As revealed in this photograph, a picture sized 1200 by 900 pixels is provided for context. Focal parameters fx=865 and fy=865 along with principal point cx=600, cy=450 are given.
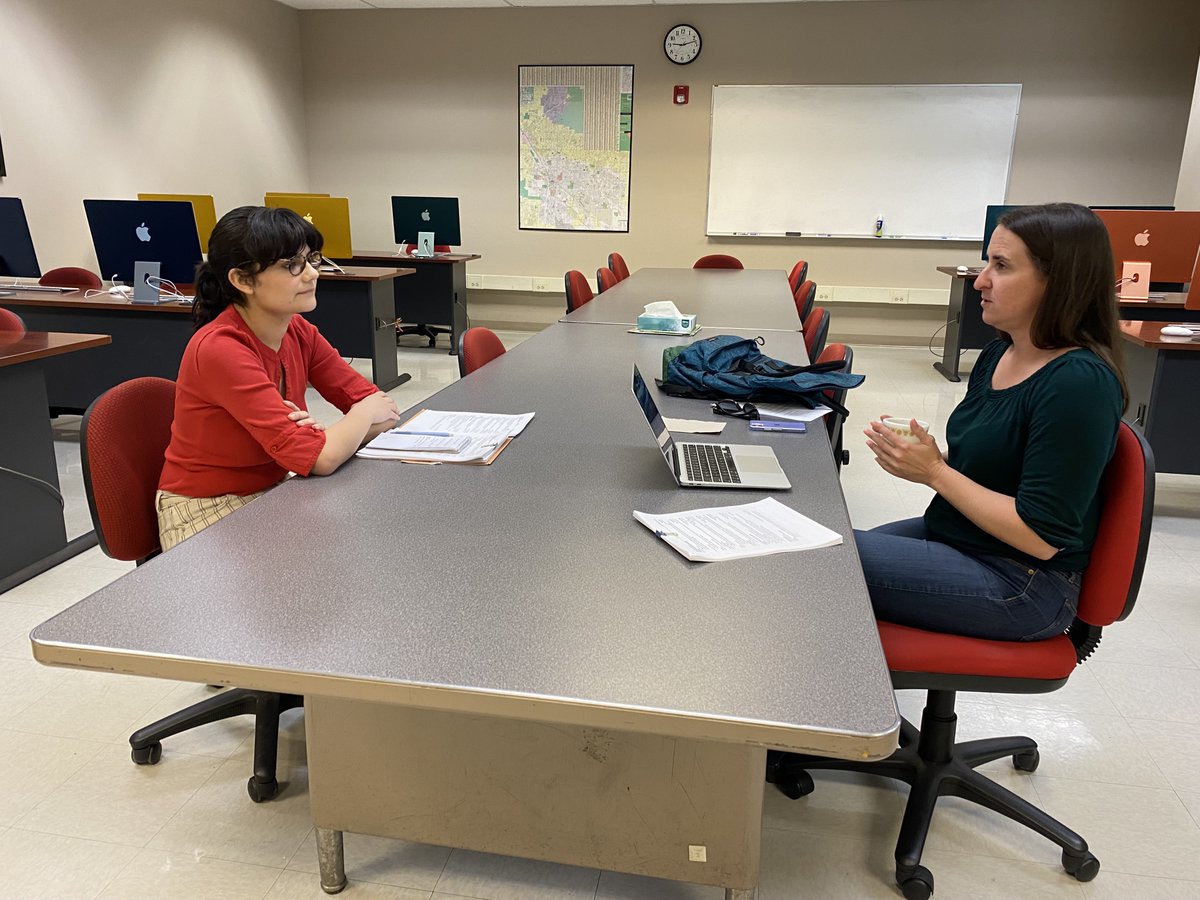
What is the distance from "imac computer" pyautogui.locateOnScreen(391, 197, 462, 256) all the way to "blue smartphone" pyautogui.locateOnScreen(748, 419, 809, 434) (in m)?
4.86

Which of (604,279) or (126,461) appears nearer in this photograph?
(126,461)

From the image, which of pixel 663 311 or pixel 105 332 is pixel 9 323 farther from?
pixel 663 311

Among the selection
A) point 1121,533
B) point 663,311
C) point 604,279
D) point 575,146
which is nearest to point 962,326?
point 604,279

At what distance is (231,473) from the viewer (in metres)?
1.81

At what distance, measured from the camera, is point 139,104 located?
19.6ft

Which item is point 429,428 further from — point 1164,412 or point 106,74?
point 106,74

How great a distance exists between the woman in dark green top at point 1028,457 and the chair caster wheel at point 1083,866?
1.52 ft

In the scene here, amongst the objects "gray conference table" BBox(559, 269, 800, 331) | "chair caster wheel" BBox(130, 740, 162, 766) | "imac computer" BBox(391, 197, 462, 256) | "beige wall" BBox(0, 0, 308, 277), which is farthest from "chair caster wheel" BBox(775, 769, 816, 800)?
"beige wall" BBox(0, 0, 308, 277)

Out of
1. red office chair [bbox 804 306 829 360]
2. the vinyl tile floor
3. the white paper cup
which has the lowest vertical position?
the vinyl tile floor

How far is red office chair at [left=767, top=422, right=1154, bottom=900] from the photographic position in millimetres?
1391

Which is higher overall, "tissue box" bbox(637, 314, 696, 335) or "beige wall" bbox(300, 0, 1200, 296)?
"beige wall" bbox(300, 0, 1200, 296)

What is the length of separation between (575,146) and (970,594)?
22.4ft

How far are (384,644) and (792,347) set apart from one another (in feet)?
7.63

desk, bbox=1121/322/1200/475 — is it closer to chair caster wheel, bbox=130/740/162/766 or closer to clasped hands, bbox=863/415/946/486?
clasped hands, bbox=863/415/946/486
